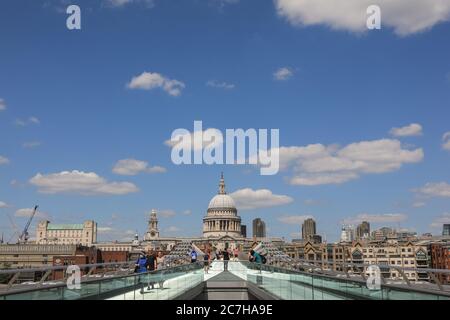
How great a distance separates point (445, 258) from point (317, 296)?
116 m

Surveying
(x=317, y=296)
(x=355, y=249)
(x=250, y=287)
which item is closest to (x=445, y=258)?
(x=355, y=249)

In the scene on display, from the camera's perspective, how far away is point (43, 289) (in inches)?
364

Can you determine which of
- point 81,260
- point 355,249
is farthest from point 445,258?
point 81,260

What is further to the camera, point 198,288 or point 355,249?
point 355,249

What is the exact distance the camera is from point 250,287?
2467cm
